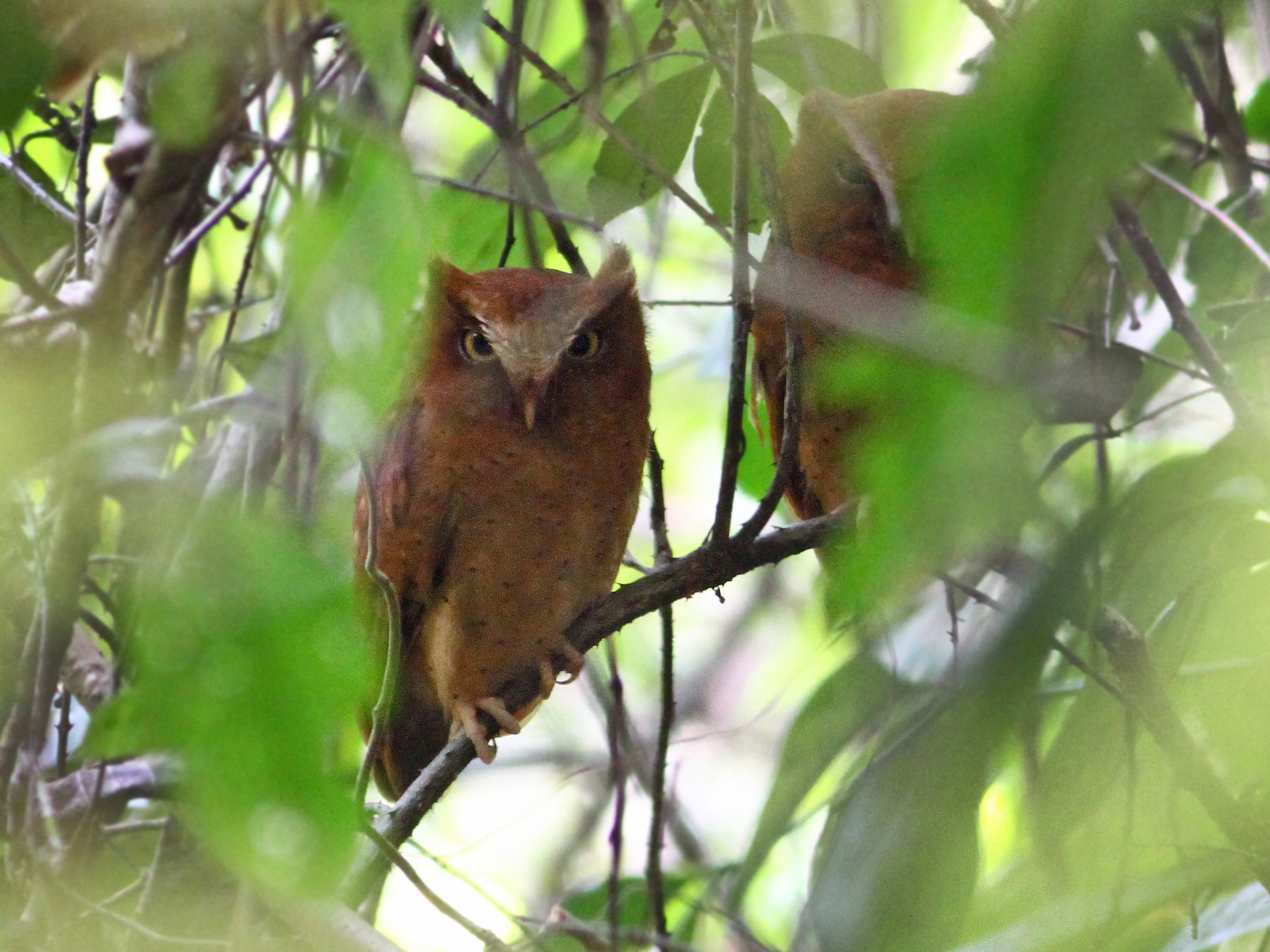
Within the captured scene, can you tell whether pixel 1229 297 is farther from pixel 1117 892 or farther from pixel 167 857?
pixel 167 857

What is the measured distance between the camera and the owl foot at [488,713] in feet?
→ 6.16

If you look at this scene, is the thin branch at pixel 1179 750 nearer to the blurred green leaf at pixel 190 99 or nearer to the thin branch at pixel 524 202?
the thin branch at pixel 524 202

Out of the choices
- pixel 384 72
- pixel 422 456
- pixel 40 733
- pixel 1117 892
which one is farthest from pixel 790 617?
pixel 384 72

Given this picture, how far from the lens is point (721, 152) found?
1781 millimetres

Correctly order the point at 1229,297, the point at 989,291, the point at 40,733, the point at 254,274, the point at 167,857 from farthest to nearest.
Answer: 1. the point at 254,274
2. the point at 1229,297
3. the point at 167,857
4. the point at 40,733
5. the point at 989,291

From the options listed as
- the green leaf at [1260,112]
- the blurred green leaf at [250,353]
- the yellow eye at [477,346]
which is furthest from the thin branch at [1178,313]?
the blurred green leaf at [250,353]

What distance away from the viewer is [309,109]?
0.77 meters

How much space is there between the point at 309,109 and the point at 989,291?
56 cm

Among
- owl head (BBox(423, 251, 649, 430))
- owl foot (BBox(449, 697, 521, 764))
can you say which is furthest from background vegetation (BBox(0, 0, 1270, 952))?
owl foot (BBox(449, 697, 521, 764))

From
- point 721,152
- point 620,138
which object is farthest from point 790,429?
point 721,152

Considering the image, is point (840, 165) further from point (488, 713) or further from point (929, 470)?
point (929, 470)

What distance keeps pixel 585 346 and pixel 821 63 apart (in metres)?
0.54

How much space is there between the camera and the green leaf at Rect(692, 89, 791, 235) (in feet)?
5.69

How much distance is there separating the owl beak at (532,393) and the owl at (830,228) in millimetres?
339
